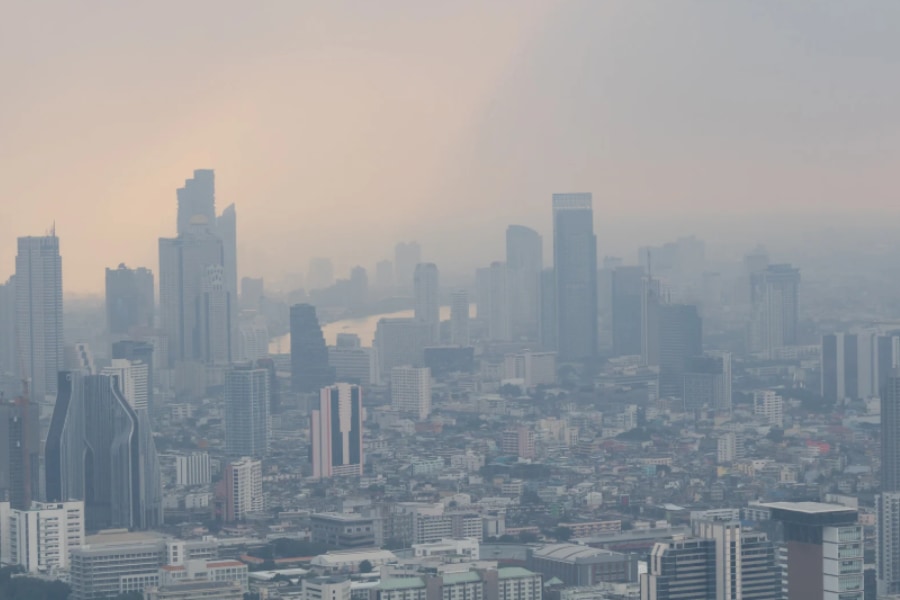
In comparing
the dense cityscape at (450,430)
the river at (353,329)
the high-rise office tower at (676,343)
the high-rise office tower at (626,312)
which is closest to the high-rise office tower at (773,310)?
the dense cityscape at (450,430)

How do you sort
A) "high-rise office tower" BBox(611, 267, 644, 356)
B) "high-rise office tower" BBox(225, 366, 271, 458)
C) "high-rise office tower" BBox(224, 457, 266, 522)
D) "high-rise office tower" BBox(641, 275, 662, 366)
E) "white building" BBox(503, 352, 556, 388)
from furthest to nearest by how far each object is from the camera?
"white building" BBox(503, 352, 556, 388) → "high-rise office tower" BBox(611, 267, 644, 356) → "high-rise office tower" BBox(641, 275, 662, 366) → "high-rise office tower" BBox(225, 366, 271, 458) → "high-rise office tower" BBox(224, 457, 266, 522)

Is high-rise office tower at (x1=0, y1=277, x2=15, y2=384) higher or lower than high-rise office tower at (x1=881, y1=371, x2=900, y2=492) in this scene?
higher

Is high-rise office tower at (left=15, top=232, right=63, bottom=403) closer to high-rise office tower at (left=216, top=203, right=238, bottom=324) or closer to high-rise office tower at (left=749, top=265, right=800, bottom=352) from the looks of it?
high-rise office tower at (left=216, top=203, right=238, bottom=324)

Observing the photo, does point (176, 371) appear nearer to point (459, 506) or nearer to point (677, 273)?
→ point (677, 273)

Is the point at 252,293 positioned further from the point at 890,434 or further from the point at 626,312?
the point at 890,434

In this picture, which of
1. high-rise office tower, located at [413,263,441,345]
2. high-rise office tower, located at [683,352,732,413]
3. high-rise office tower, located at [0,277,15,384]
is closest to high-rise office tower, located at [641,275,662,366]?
high-rise office tower, located at [683,352,732,413]

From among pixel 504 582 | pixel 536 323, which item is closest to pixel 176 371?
pixel 536 323
